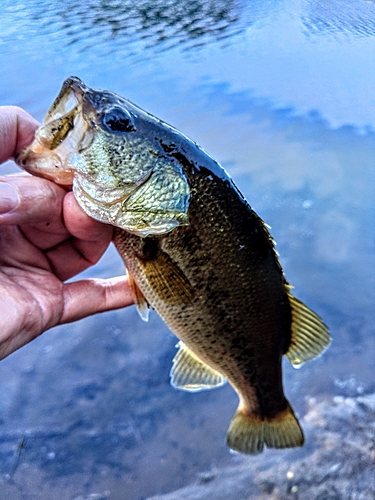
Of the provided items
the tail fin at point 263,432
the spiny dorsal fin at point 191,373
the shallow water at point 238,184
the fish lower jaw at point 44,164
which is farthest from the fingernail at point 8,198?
the shallow water at point 238,184

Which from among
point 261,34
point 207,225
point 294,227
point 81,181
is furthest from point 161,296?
point 261,34

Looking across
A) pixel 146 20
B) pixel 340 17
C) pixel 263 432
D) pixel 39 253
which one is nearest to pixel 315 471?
pixel 263 432

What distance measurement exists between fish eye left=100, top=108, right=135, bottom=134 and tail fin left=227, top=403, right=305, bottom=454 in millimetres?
1508

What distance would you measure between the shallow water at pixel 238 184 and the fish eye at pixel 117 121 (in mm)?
2033

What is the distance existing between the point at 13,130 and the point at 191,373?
1.40 m

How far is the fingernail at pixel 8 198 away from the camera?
4.96ft

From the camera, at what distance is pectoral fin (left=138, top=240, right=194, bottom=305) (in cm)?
183

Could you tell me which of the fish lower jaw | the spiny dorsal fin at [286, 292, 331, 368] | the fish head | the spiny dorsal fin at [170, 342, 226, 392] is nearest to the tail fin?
the spiny dorsal fin at [170, 342, 226, 392]

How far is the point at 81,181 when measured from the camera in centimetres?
163

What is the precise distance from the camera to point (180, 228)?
176 cm

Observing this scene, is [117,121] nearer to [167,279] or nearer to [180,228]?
[180,228]

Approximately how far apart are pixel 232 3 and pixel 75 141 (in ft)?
44.4

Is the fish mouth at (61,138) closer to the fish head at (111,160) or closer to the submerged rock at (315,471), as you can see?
the fish head at (111,160)

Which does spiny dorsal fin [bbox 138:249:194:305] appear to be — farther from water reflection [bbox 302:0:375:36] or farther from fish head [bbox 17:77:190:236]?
water reflection [bbox 302:0:375:36]
